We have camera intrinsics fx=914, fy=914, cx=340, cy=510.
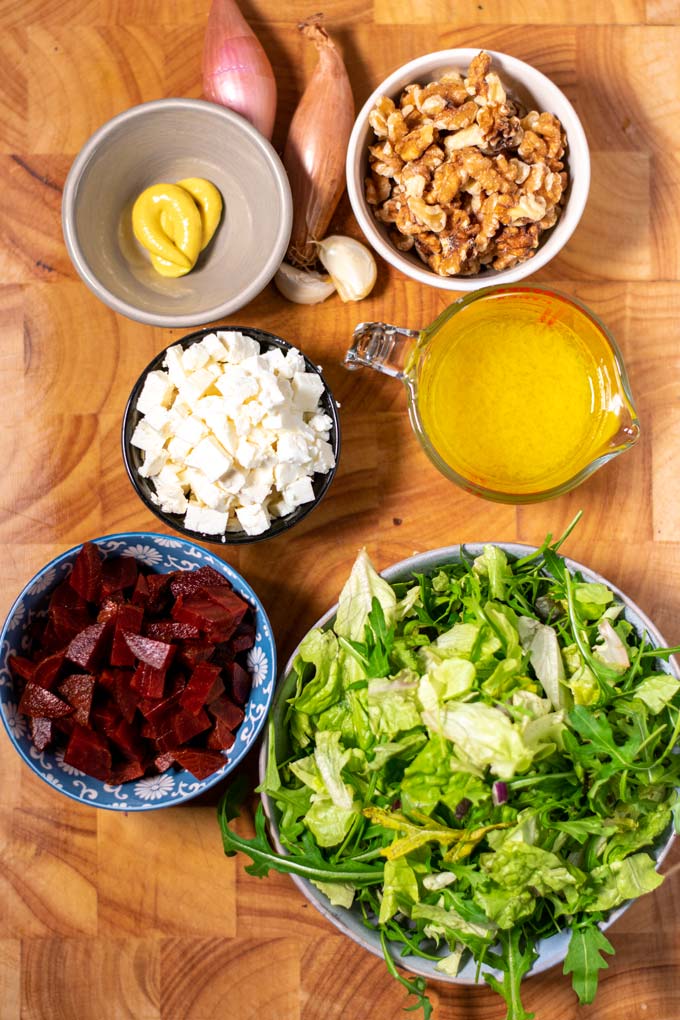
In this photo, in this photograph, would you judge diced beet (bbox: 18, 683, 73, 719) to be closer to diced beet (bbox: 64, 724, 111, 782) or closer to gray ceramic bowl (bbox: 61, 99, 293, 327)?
diced beet (bbox: 64, 724, 111, 782)

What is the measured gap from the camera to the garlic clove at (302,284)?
1.29 metres

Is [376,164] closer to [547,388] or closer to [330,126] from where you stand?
[330,126]

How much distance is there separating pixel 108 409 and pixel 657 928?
42.6 inches

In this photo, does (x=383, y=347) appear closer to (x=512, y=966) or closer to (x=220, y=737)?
(x=220, y=737)

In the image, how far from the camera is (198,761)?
1.15 metres

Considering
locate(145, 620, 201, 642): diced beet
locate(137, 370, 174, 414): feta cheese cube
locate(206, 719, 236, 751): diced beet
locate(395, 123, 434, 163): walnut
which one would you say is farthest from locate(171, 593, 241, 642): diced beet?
locate(395, 123, 434, 163): walnut

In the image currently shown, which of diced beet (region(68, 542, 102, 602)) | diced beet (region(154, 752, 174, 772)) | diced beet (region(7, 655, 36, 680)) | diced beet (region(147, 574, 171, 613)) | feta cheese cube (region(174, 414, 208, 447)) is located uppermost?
feta cheese cube (region(174, 414, 208, 447))

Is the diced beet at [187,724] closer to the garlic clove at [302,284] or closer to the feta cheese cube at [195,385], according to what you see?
the feta cheese cube at [195,385]

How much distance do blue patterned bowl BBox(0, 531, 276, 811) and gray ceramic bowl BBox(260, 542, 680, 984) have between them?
0.03 metres

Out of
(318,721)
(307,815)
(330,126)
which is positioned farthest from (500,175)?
(307,815)

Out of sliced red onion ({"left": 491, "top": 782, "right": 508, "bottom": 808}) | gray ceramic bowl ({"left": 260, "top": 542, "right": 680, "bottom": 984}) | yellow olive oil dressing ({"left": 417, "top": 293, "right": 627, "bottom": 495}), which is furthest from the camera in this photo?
yellow olive oil dressing ({"left": 417, "top": 293, "right": 627, "bottom": 495})

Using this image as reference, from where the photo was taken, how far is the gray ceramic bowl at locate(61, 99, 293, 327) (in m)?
1.20

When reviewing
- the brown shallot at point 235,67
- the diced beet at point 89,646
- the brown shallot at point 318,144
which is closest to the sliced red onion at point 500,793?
the diced beet at point 89,646

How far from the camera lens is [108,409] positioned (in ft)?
4.34
